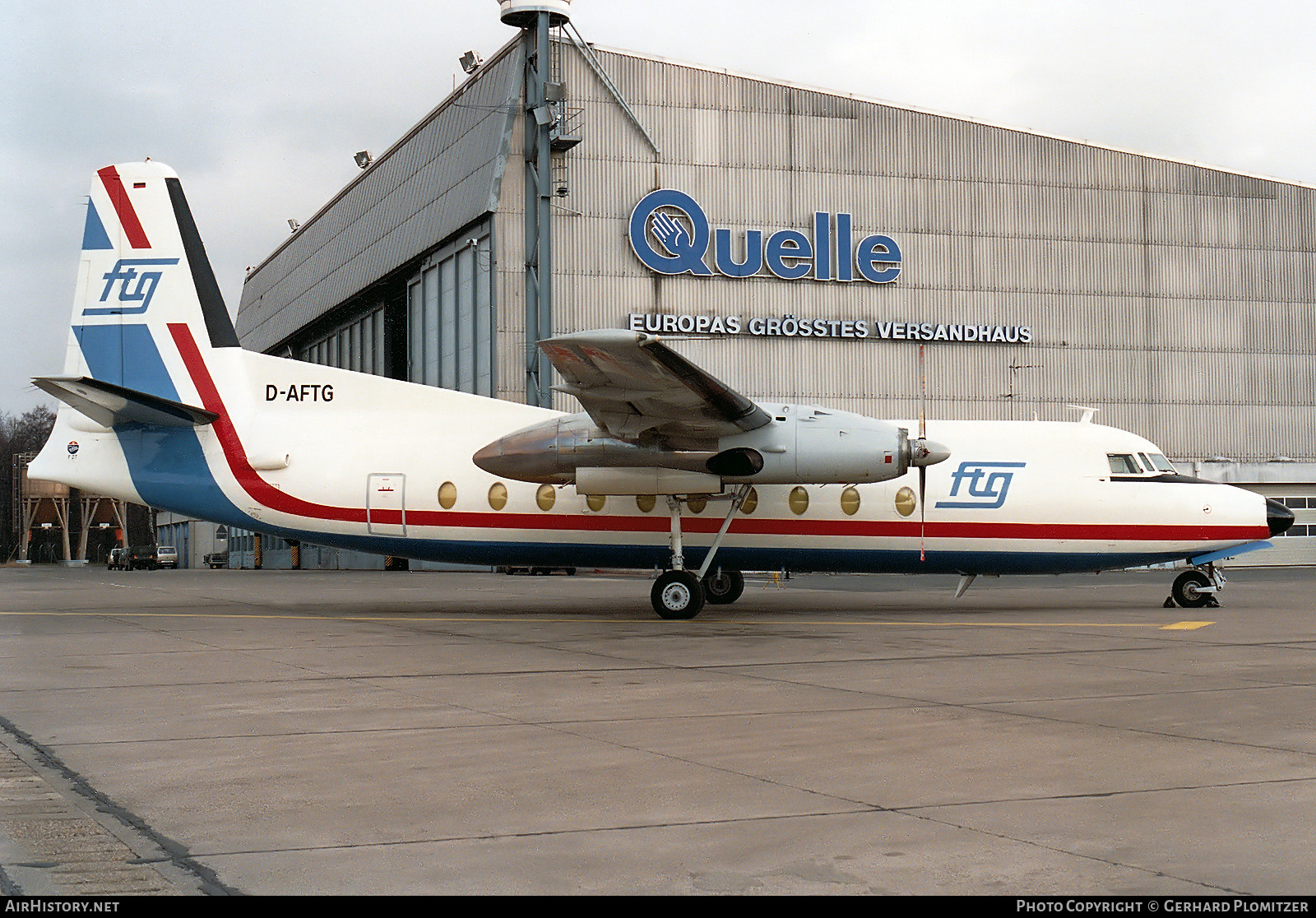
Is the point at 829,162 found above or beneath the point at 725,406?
above

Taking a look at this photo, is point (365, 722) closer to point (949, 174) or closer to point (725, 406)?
point (725, 406)

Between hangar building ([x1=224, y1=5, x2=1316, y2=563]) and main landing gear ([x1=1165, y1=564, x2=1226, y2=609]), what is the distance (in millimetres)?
25052

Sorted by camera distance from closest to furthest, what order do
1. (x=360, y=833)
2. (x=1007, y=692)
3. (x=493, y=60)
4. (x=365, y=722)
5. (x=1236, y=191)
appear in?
(x=360, y=833) < (x=365, y=722) < (x=1007, y=692) < (x=493, y=60) < (x=1236, y=191)

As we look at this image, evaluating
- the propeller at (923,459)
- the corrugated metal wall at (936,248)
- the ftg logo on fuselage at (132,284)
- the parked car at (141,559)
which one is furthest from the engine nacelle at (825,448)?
the parked car at (141,559)

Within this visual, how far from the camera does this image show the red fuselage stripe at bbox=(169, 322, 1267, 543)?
Answer: 1905 cm

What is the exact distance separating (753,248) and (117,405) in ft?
98.9

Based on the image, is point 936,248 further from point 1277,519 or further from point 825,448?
point 825,448

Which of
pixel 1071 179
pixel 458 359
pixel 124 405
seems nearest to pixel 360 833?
pixel 124 405

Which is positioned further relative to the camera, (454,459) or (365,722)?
(454,459)

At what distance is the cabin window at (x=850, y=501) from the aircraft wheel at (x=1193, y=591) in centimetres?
628

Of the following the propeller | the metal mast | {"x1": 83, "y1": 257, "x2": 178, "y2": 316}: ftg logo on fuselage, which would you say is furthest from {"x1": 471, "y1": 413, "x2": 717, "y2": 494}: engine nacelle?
the metal mast

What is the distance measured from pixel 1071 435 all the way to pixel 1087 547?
6.54 feet

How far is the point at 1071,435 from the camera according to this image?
2008cm

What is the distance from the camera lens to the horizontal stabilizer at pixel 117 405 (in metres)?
18.0
